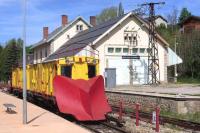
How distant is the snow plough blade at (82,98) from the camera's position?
1888 cm

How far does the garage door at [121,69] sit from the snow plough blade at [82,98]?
27093 mm

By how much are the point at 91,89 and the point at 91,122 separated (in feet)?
5.37

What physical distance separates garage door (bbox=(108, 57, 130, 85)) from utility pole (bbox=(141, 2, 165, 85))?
7.44 feet

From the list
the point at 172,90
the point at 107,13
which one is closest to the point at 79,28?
the point at 172,90

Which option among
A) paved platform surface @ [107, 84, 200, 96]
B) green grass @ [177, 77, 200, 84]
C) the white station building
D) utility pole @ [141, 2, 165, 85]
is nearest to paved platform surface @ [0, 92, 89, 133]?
paved platform surface @ [107, 84, 200, 96]

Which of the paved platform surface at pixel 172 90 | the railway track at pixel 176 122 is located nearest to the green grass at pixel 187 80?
the paved platform surface at pixel 172 90

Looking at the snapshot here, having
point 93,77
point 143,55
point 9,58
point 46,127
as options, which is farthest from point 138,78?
point 9,58

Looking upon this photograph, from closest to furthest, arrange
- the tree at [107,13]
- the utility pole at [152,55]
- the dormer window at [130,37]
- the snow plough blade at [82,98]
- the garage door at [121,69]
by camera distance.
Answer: the snow plough blade at [82,98] < the utility pole at [152,55] < the garage door at [121,69] < the dormer window at [130,37] < the tree at [107,13]

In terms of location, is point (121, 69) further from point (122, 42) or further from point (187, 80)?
point (187, 80)

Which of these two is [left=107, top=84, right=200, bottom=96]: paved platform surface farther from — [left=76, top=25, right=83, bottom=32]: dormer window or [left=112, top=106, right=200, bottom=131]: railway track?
[left=76, top=25, right=83, bottom=32]: dormer window

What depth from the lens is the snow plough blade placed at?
1888cm

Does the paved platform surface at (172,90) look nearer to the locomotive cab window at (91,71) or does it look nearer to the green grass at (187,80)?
the locomotive cab window at (91,71)

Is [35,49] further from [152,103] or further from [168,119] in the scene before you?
[168,119]

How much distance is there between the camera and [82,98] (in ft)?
61.9
